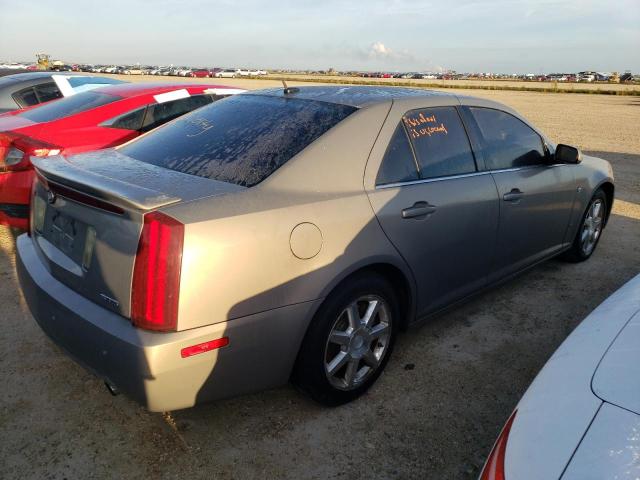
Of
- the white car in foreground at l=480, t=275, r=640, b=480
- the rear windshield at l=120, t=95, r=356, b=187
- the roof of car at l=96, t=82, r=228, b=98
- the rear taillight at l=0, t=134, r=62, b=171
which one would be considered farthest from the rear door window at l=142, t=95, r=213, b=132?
the white car in foreground at l=480, t=275, r=640, b=480

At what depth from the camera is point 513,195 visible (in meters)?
3.27

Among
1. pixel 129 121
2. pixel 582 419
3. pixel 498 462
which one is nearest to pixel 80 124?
pixel 129 121

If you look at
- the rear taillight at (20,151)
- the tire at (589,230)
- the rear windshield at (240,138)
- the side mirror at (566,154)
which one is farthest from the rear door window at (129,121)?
the tire at (589,230)

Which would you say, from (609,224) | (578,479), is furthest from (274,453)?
(609,224)

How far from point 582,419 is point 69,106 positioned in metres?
5.17

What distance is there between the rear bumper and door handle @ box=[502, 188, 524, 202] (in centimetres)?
167

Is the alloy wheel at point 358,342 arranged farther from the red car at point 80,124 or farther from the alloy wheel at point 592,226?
the red car at point 80,124

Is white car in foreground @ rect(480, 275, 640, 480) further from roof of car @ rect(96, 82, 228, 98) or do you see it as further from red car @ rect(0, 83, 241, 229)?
roof of car @ rect(96, 82, 228, 98)

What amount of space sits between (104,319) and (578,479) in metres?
1.67

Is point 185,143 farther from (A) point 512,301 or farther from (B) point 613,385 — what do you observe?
(A) point 512,301

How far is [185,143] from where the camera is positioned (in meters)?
2.64

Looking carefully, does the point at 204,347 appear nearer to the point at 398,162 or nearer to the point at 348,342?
the point at 348,342

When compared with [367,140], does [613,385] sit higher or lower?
lower

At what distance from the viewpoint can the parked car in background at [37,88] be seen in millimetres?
7012
